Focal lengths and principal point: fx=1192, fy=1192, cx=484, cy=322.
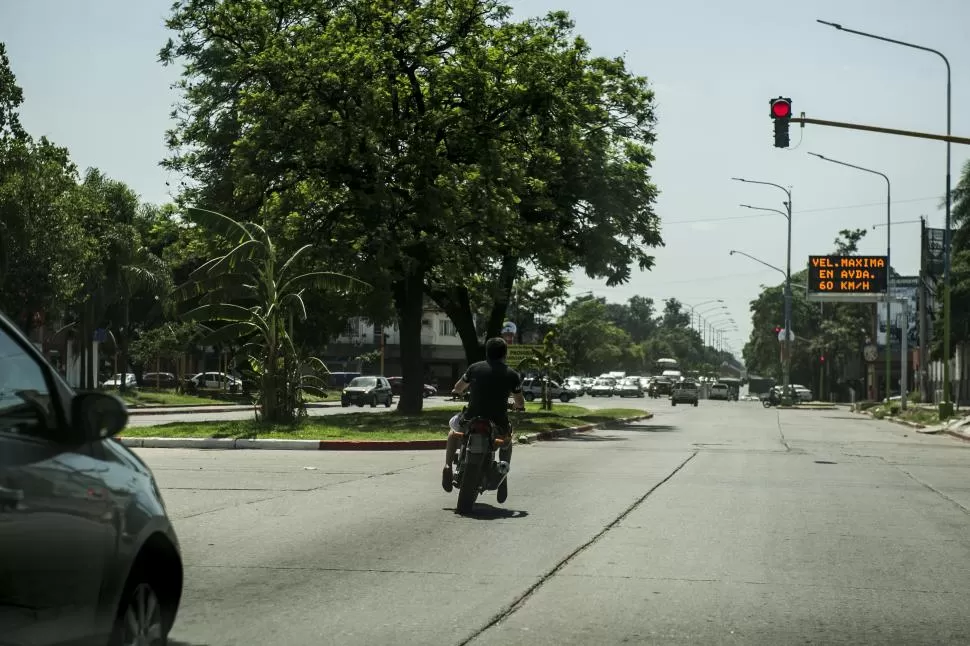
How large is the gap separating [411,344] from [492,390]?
23265 millimetres

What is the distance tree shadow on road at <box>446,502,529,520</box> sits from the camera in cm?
1154

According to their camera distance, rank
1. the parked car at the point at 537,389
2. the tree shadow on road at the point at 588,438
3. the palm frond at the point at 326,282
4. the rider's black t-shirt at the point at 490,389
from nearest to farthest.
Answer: the rider's black t-shirt at the point at 490,389, the palm frond at the point at 326,282, the tree shadow on road at the point at 588,438, the parked car at the point at 537,389

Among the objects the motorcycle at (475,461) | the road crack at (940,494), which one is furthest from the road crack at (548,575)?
the road crack at (940,494)

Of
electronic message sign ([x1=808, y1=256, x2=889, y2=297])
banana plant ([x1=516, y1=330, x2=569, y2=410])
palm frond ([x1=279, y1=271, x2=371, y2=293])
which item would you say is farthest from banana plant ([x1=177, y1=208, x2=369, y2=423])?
electronic message sign ([x1=808, y1=256, x2=889, y2=297])

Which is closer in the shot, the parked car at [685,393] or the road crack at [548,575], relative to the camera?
the road crack at [548,575]

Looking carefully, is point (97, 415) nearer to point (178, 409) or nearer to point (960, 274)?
point (178, 409)

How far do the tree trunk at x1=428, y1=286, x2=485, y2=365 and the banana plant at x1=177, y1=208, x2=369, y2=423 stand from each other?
10.4 m

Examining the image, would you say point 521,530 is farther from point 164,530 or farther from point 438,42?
point 438,42

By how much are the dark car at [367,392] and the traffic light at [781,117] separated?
3487cm

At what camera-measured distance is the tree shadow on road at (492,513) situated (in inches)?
454

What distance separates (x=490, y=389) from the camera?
12.1 m

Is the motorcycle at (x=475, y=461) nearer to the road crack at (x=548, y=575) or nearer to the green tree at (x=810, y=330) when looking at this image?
the road crack at (x=548, y=575)

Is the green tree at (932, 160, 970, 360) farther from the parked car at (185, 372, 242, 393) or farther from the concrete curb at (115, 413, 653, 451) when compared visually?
the concrete curb at (115, 413, 653, 451)

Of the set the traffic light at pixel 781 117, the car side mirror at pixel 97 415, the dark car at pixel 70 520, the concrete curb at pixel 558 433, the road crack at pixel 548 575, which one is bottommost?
the concrete curb at pixel 558 433
